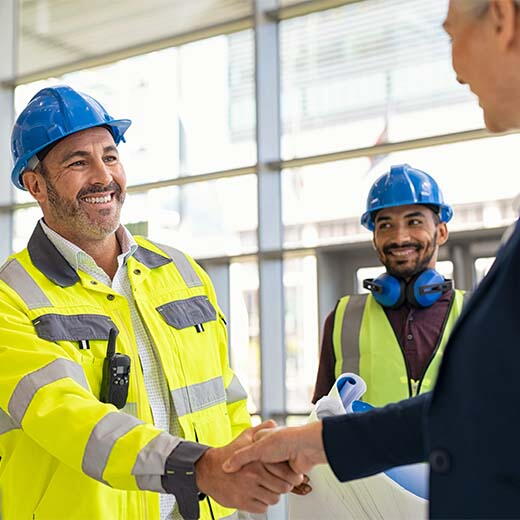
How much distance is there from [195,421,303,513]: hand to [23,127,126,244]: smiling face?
780mm

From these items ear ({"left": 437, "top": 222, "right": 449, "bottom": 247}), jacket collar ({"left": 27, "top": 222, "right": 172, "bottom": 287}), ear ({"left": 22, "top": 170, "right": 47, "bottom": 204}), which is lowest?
jacket collar ({"left": 27, "top": 222, "right": 172, "bottom": 287})

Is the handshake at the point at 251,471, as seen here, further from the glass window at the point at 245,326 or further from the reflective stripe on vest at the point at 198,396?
the glass window at the point at 245,326

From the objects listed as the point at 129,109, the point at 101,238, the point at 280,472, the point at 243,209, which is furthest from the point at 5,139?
the point at 280,472

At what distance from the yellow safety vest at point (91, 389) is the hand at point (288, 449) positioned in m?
0.17

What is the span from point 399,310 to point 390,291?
4.0 inches

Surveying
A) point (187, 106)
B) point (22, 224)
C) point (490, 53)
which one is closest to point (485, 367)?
point (490, 53)

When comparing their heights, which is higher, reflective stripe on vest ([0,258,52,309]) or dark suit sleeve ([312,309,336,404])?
reflective stripe on vest ([0,258,52,309])

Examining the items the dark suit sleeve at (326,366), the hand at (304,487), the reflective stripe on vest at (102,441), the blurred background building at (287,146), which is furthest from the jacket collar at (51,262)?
the blurred background building at (287,146)

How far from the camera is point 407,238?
3766mm

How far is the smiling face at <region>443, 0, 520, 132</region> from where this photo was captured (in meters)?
1.33

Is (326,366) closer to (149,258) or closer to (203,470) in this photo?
(149,258)

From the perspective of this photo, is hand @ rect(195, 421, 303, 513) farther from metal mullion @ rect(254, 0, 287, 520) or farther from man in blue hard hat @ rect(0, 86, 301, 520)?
metal mullion @ rect(254, 0, 287, 520)

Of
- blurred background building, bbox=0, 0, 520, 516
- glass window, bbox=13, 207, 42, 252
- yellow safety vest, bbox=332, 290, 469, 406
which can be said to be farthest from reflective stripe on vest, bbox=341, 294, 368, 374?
glass window, bbox=13, 207, 42, 252

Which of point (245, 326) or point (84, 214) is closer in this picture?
point (84, 214)
